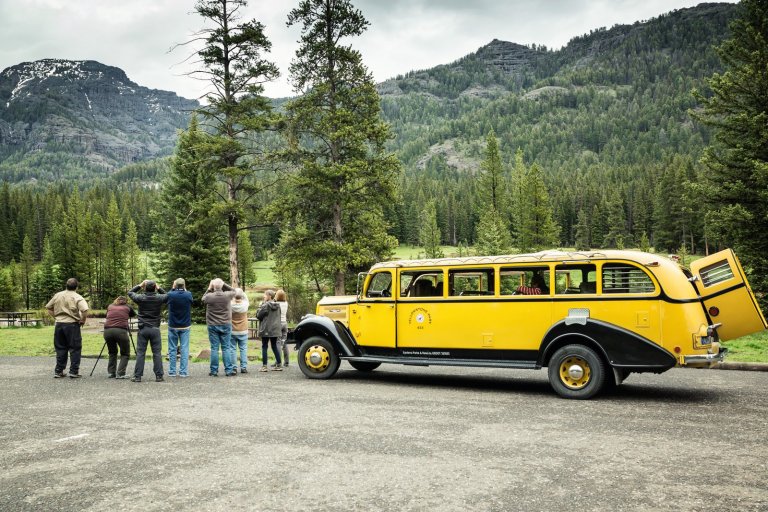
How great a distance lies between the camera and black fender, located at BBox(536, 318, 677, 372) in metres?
9.40

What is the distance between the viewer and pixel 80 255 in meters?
74.4

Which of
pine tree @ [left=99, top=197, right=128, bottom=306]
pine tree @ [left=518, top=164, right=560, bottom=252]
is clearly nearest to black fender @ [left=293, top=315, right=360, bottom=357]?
pine tree @ [left=518, top=164, right=560, bottom=252]

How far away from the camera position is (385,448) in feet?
22.1

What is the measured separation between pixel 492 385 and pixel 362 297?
3.43 metres

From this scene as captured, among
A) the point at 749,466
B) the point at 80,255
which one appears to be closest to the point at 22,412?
the point at 749,466

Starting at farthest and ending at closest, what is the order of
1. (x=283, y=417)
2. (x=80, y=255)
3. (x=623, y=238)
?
(x=623, y=238), (x=80, y=255), (x=283, y=417)

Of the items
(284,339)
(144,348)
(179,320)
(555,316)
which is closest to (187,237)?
(284,339)

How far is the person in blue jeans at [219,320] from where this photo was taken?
13.0m

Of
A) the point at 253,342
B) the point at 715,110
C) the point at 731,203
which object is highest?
the point at 715,110

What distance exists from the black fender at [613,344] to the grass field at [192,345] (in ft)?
19.6

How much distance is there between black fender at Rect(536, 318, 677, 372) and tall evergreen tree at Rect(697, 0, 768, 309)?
1420 cm

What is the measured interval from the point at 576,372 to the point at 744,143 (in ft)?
56.9

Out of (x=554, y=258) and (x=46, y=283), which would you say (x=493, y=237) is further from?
(x=46, y=283)

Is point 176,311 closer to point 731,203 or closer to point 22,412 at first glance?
point 22,412
